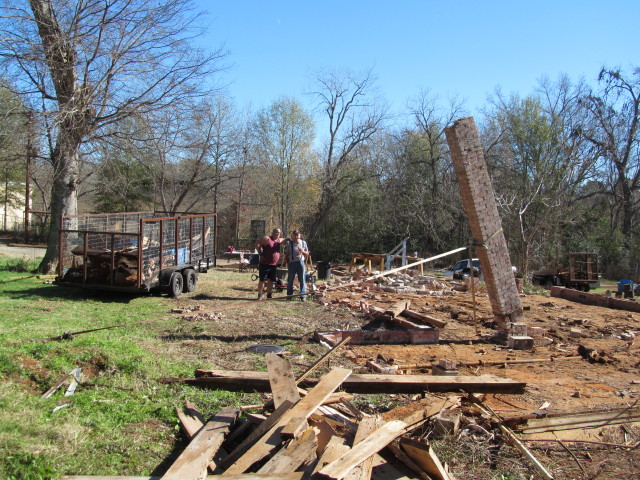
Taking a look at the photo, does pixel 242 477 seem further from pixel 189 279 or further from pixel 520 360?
pixel 189 279

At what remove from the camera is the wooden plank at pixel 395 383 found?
4.93m

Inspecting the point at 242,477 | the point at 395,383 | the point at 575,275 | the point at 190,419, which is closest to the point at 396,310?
the point at 395,383

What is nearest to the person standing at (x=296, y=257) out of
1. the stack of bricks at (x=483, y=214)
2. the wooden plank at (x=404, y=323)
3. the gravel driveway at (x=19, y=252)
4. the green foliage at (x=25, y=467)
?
→ the wooden plank at (x=404, y=323)

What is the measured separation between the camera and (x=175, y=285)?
11773 millimetres

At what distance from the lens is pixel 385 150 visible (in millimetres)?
34719

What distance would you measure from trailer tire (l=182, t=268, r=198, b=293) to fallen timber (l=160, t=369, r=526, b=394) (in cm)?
794

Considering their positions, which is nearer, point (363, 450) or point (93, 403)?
point (363, 450)

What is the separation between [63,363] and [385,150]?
3131cm

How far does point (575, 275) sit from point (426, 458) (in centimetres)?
2349

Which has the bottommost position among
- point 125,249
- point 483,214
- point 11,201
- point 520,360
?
point 520,360

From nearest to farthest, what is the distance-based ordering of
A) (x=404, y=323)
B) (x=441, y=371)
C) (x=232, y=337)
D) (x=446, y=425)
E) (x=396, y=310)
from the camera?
(x=446, y=425), (x=441, y=371), (x=232, y=337), (x=404, y=323), (x=396, y=310)

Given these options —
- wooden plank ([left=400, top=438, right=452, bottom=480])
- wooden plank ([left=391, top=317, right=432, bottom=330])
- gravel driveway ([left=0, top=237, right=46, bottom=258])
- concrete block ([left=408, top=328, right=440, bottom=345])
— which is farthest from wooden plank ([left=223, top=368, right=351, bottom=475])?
gravel driveway ([left=0, top=237, right=46, bottom=258])

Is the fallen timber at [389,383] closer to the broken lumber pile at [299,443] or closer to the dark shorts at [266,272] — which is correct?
the broken lumber pile at [299,443]

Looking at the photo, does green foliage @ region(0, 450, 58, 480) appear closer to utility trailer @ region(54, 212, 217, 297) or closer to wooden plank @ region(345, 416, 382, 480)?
wooden plank @ region(345, 416, 382, 480)
